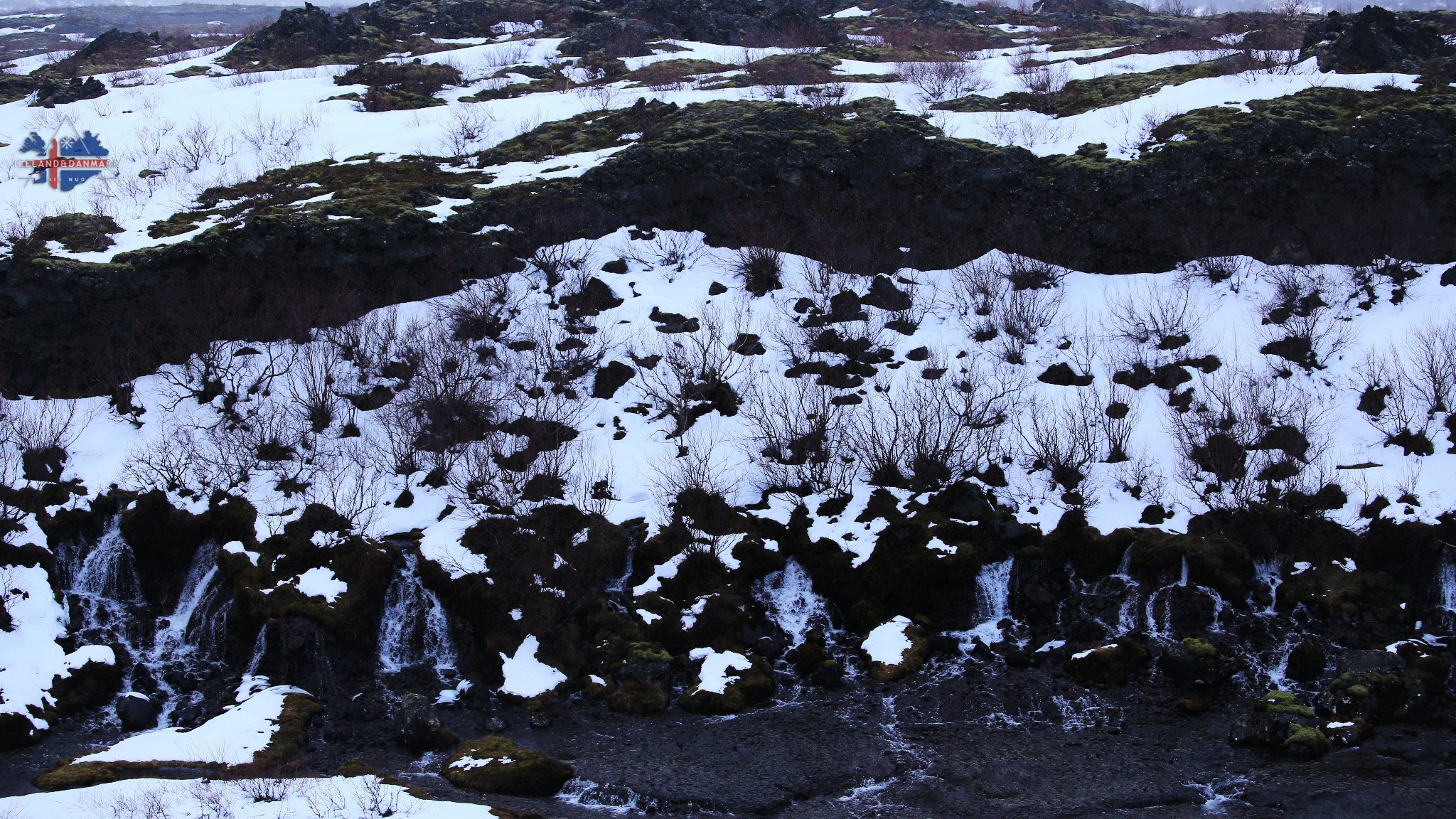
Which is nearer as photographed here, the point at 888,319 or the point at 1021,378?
the point at 1021,378

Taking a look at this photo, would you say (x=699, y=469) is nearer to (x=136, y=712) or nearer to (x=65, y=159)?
(x=136, y=712)

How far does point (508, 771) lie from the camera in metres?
15.3

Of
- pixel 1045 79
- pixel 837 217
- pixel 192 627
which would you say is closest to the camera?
pixel 192 627

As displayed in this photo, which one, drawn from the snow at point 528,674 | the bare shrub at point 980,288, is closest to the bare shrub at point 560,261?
the bare shrub at point 980,288

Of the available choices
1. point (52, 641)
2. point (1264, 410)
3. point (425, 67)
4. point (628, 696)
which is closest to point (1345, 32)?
point (1264, 410)

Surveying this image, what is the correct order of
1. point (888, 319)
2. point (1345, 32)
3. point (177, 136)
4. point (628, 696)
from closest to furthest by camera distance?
point (628, 696) < point (888, 319) < point (1345, 32) < point (177, 136)

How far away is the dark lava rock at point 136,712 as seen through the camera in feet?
57.2

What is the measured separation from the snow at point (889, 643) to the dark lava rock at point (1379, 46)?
2786cm

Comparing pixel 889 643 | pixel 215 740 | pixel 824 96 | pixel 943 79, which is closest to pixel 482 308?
pixel 215 740

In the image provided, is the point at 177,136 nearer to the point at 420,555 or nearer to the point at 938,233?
the point at 420,555

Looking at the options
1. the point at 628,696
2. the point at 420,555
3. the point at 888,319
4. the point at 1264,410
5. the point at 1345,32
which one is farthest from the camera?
the point at 1345,32

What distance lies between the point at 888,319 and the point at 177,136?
28.3 metres

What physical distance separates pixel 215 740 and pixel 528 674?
17.8 ft

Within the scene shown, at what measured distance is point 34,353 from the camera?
84.4 ft
